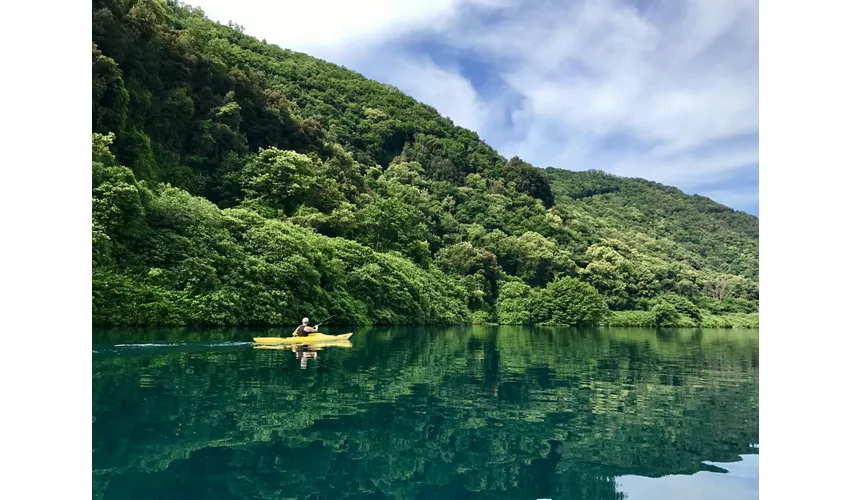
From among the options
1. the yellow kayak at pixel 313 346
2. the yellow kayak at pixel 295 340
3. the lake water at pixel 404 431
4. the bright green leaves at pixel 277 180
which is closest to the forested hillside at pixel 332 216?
the bright green leaves at pixel 277 180

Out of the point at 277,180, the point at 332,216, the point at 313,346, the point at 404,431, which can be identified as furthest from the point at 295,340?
the point at 277,180

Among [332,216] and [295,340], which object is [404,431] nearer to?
[295,340]

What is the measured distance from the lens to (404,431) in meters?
5.73

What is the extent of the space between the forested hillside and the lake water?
22.6 ft

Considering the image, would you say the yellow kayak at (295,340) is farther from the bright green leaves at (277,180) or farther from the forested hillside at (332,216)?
the bright green leaves at (277,180)

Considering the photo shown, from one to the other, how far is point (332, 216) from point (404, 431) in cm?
2265

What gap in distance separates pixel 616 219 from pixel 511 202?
1370 centimetres

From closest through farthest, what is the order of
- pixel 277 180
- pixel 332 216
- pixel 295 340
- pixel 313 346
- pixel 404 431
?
pixel 404 431 < pixel 295 340 < pixel 313 346 < pixel 277 180 < pixel 332 216

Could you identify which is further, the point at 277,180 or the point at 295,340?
the point at 277,180

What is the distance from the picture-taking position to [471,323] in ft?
111

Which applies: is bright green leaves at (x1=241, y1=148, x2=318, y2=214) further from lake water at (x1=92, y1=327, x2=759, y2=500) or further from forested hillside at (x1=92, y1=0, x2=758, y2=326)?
lake water at (x1=92, y1=327, x2=759, y2=500)

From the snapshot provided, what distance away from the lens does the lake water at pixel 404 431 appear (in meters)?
4.31
